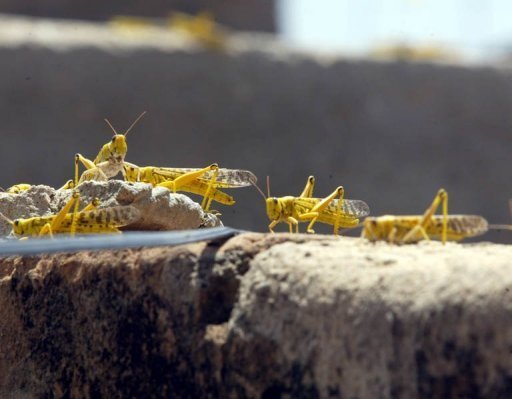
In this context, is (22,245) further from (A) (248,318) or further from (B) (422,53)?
(B) (422,53)

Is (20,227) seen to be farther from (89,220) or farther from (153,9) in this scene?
(153,9)

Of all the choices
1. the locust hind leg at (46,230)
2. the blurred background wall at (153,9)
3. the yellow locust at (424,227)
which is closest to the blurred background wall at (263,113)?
the blurred background wall at (153,9)

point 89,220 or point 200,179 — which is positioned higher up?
point 200,179

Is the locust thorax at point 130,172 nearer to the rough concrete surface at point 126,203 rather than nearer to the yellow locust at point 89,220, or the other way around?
the rough concrete surface at point 126,203

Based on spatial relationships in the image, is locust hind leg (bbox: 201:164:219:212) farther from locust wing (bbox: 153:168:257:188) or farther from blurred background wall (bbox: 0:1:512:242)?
blurred background wall (bbox: 0:1:512:242)

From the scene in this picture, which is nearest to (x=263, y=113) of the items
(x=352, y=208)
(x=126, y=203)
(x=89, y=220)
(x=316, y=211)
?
(x=352, y=208)

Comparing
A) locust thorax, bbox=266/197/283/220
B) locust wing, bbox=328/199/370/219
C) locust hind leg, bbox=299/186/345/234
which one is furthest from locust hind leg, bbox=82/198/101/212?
locust wing, bbox=328/199/370/219
